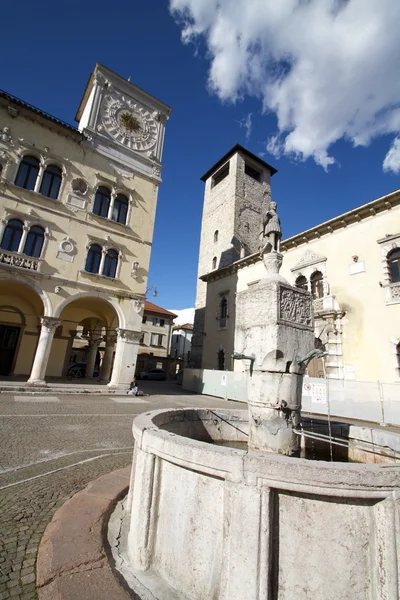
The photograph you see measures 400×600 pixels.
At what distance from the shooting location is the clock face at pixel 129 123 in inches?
730

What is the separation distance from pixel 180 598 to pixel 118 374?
47.6ft

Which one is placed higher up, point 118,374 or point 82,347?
point 82,347

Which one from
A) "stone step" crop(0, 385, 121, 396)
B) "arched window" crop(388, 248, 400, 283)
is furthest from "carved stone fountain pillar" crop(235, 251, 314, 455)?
"arched window" crop(388, 248, 400, 283)

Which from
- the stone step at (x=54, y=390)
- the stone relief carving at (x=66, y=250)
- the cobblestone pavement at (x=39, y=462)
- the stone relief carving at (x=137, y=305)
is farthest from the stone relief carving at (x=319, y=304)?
the stone relief carving at (x=66, y=250)

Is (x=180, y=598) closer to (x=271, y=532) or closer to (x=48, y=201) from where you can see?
(x=271, y=532)

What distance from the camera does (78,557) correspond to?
2.25m

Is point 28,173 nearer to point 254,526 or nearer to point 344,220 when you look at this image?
point 344,220

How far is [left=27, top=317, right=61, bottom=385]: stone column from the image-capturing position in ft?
45.4

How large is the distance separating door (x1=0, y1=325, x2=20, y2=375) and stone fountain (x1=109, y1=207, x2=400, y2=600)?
673 inches

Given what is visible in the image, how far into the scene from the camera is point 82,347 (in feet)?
122

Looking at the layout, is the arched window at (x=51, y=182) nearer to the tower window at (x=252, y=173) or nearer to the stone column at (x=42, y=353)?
the stone column at (x=42, y=353)

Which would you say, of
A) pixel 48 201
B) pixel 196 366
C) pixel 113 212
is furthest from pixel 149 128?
pixel 196 366

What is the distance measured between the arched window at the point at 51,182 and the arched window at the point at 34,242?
7.08 feet

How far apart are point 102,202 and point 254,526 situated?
1827 cm
